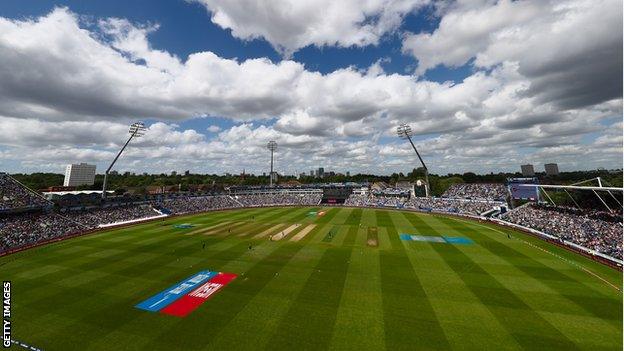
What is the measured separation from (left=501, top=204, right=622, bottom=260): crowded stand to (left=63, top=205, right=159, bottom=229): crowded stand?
75780mm

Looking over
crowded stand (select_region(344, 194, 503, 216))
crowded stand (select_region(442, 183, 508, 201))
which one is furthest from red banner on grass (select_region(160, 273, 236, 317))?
crowded stand (select_region(442, 183, 508, 201))

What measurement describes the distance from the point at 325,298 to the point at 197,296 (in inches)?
378

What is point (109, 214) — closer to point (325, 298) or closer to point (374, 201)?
point (325, 298)

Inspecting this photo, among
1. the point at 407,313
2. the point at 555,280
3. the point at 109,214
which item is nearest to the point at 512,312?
the point at 407,313

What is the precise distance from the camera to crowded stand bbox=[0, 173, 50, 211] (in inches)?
1802

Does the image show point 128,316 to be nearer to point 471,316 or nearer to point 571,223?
point 471,316

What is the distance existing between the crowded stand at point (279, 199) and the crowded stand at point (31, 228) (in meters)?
47.9

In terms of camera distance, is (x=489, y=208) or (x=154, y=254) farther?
(x=489, y=208)

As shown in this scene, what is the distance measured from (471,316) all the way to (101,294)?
87.5 feet

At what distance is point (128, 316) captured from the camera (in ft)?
58.4

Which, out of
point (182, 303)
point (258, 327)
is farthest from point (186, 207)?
point (258, 327)

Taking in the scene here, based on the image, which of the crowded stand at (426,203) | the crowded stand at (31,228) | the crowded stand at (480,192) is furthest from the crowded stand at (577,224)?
the crowded stand at (31,228)

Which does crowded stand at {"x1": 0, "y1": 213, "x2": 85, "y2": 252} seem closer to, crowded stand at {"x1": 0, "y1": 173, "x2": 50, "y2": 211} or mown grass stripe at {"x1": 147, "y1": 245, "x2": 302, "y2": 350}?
crowded stand at {"x1": 0, "y1": 173, "x2": 50, "y2": 211}

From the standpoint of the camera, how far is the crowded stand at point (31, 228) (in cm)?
3809
